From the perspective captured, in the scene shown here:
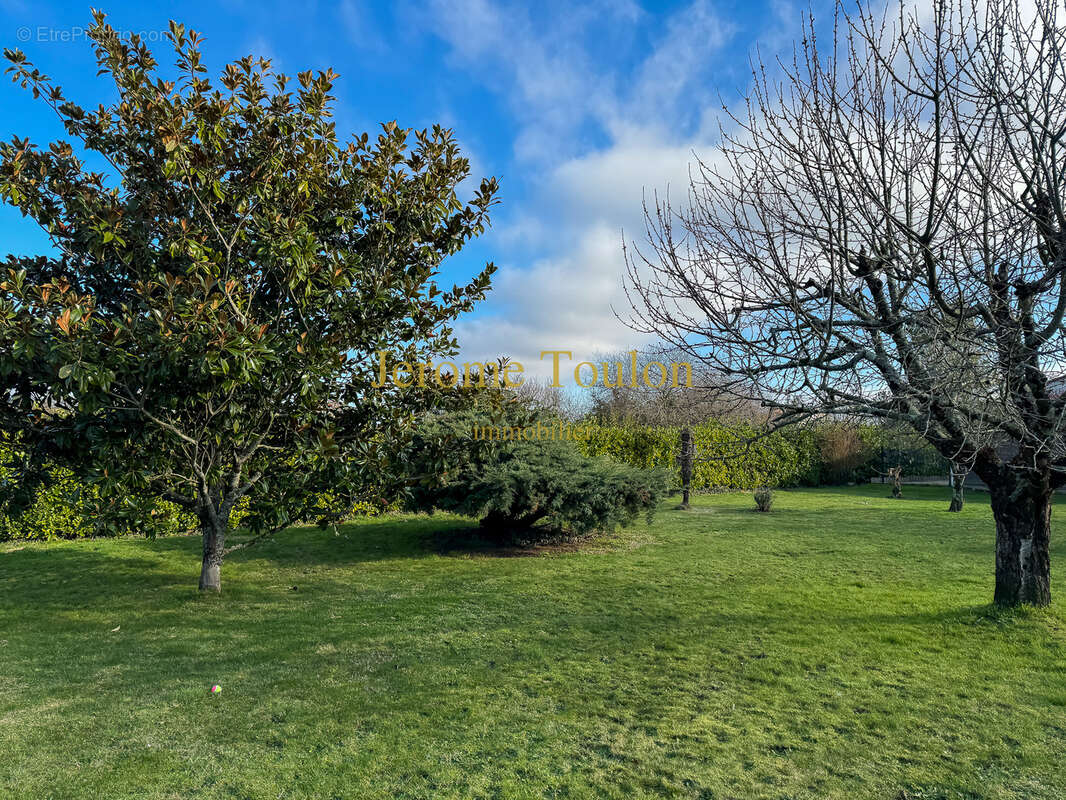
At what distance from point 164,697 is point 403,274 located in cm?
414

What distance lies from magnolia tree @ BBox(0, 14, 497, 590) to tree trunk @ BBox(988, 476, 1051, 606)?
530 cm

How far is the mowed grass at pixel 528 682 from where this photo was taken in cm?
293

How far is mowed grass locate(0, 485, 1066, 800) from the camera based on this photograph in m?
2.93

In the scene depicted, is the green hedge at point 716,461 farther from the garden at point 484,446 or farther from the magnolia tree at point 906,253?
the magnolia tree at point 906,253

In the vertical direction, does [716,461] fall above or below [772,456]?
below

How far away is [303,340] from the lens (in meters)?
5.43

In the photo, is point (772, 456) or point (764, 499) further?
point (772, 456)

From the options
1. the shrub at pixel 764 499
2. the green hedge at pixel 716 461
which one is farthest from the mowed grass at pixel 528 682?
the green hedge at pixel 716 461

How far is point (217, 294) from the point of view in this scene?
15.9 ft

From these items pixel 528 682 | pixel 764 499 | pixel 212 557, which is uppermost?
pixel 764 499

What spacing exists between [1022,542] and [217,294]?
723cm

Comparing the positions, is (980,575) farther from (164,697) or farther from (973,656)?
(164,697)

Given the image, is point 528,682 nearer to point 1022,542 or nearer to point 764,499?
point 1022,542

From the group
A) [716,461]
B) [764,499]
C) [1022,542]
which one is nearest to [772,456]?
[716,461]
